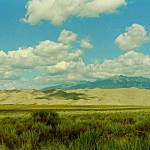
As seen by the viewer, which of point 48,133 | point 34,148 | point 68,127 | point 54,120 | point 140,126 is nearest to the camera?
point 34,148

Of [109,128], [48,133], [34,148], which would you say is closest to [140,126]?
[109,128]

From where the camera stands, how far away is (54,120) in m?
21.7

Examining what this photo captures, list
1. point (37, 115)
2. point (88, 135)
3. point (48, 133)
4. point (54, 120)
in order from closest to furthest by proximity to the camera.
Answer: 1. point (88, 135)
2. point (48, 133)
3. point (54, 120)
4. point (37, 115)

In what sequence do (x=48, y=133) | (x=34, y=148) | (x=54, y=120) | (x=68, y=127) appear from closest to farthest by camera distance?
1. (x=34, y=148)
2. (x=48, y=133)
3. (x=68, y=127)
4. (x=54, y=120)

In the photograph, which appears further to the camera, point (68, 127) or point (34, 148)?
point (68, 127)

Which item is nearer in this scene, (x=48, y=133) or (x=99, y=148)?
(x=99, y=148)

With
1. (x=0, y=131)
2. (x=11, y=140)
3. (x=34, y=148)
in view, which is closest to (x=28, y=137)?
(x=11, y=140)

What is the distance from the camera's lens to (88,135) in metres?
11.9

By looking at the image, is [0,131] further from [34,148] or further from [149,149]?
[149,149]

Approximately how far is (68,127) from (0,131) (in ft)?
10.3

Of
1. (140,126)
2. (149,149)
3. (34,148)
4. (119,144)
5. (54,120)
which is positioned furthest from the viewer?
(54,120)

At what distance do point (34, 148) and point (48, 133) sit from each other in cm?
433

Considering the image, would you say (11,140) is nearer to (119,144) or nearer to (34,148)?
(34,148)

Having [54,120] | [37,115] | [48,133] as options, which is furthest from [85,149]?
[37,115]
